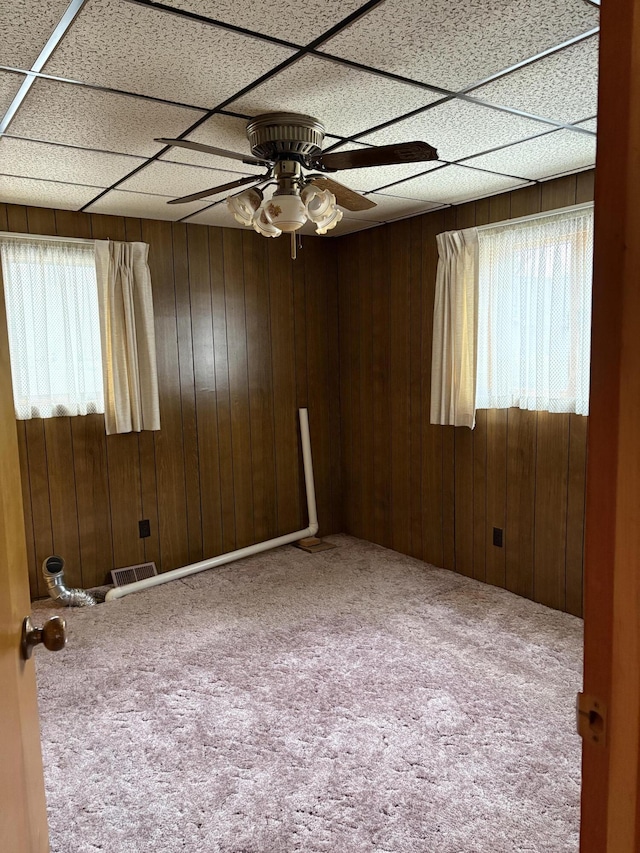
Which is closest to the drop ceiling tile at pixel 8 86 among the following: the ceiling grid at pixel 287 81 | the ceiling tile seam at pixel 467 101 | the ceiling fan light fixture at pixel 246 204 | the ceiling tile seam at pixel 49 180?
the ceiling grid at pixel 287 81

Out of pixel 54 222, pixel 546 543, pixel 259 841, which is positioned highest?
pixel 54 222

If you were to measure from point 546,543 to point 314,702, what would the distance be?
1.68m

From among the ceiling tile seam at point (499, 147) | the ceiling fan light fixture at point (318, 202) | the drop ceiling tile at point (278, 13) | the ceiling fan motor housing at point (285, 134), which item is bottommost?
the ceiling fan light fixture at point (318, 202)

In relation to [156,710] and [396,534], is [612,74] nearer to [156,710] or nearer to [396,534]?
[156,710]

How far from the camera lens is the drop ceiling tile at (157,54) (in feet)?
5.20

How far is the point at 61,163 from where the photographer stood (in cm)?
274

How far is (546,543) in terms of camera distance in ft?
11.5

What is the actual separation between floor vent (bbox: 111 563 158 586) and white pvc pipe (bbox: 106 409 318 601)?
2.9 inches

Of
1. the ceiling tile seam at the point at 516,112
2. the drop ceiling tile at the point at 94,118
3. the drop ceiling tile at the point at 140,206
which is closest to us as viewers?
the drop ceiling tile at the point at 94,118

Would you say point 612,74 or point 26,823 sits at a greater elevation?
point 612,74

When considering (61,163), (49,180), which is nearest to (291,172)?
(61,163)

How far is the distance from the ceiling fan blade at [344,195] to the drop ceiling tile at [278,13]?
66 cm

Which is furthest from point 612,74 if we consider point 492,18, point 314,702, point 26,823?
point 314,702

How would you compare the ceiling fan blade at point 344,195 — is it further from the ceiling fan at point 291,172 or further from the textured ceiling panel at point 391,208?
the textured ceiling panel at point 391,208
